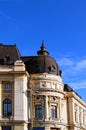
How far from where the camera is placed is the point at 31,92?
79.2 meters

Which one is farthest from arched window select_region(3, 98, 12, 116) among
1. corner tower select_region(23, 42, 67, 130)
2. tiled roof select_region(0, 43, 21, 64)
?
tiled roof select_region(0, 43, 21, 64)

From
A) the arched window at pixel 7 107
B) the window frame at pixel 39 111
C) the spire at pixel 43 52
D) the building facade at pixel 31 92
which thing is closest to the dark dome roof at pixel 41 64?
the building facade at pixel 31 92

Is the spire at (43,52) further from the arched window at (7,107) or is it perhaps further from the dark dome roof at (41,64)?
the arched window at (7,107)

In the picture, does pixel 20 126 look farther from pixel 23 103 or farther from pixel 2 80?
pixel 2 80

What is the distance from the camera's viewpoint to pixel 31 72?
90.7m

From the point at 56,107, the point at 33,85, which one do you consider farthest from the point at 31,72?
the point at 56,107

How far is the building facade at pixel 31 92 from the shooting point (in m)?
83.3

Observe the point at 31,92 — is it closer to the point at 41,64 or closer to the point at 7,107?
the point at 7,107

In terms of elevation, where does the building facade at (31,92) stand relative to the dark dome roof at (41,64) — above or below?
below

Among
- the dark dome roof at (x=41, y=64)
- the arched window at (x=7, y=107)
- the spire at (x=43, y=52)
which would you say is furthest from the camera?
the spire at (x=43, y=52)

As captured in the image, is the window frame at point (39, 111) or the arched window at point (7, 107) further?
the window frame at point (39, 111)

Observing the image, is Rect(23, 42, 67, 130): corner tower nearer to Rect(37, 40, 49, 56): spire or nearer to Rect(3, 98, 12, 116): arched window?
Rect(37, 40, 49, 56): spire

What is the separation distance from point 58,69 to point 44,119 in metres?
13.5

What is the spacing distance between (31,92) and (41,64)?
1369cm
